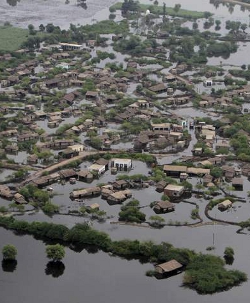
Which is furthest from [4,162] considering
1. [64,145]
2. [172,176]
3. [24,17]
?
[24,17]

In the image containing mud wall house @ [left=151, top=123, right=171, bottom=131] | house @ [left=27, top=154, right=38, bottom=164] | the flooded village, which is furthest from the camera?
mud wall house @ [left=151, top=123, right=171, bottom=131]

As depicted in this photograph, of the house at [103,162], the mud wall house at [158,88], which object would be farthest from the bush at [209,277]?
the mud wall house at [158,88]

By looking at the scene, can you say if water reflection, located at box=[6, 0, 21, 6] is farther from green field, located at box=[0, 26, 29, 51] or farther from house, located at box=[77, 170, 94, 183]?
house, located at box=[77, 170, 94, 183]

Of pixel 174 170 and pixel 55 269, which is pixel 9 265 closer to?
pixel 55 269

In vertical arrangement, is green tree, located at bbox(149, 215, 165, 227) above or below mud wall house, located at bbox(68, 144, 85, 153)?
below

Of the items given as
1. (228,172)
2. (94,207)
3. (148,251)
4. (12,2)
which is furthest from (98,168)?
(12,2)

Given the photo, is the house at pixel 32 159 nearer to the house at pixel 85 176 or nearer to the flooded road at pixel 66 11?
the house at pixel 85 176

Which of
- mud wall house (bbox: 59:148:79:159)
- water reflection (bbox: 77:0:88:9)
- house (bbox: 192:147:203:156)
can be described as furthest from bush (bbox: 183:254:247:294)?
water reflection (bbox: 77:0:88:9)
